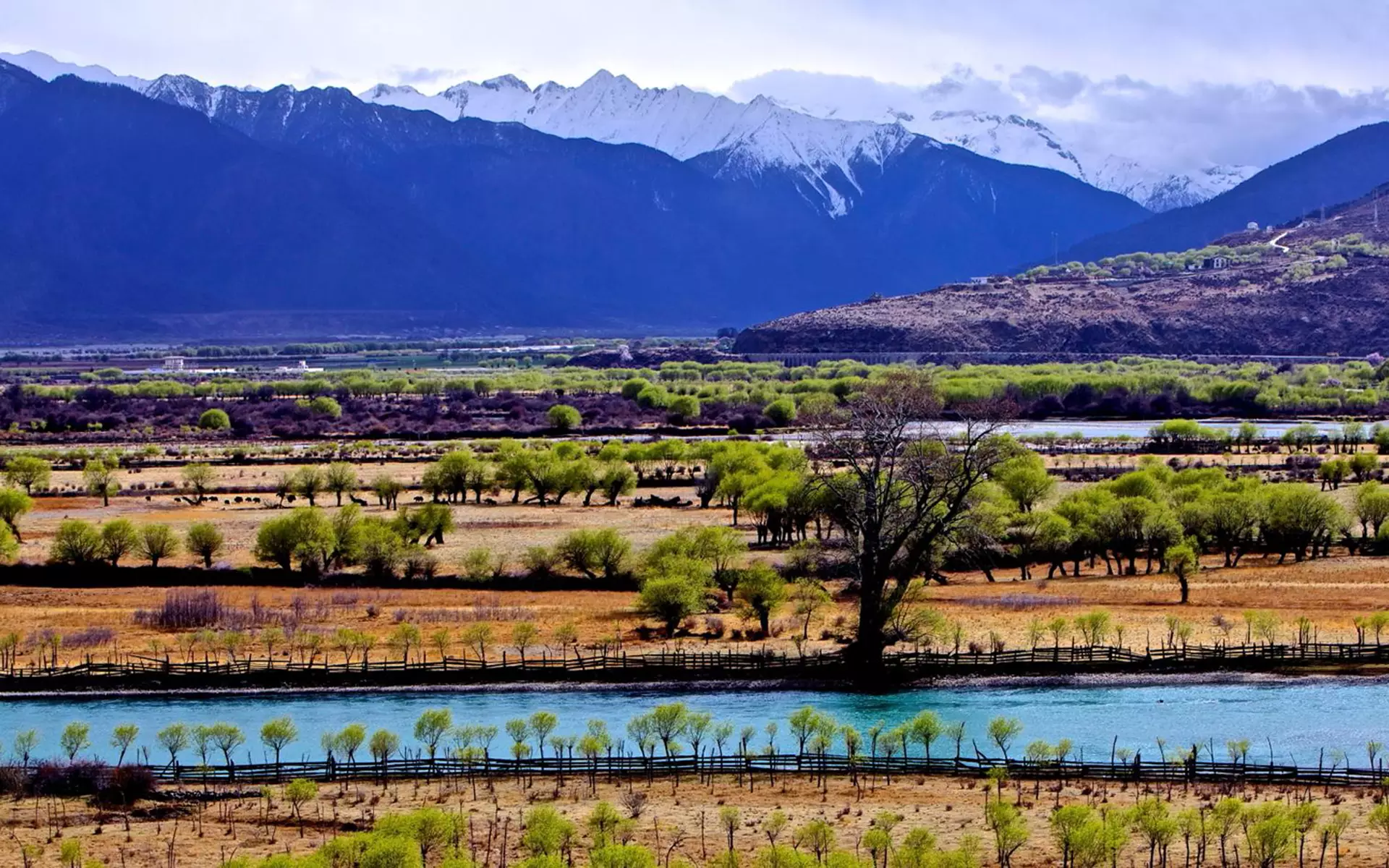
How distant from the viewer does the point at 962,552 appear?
211 feet

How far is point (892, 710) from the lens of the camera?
45031mm

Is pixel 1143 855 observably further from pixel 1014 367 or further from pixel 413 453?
pixel 1014 367

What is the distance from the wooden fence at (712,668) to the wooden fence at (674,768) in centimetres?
944

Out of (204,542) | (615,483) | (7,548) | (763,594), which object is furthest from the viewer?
(615,483)

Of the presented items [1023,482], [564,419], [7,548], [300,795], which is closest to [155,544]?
[7,548]

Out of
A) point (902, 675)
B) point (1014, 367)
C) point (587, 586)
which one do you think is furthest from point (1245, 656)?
point (1014, 367)

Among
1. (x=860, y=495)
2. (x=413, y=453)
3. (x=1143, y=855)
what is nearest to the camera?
(x=1143, y=855)

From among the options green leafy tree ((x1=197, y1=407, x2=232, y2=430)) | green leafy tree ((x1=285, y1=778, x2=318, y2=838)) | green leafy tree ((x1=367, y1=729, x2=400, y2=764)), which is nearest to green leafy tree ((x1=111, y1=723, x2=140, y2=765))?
green leafy tree ((x1=285, y1=778, x2=318, y2=838))

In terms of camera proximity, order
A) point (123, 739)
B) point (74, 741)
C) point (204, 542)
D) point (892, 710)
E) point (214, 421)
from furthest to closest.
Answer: point (214, 421) < point (204, 542) < point (892, 710) < point (123, 739) < point (74, 741)

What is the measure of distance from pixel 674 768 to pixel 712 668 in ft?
33.0

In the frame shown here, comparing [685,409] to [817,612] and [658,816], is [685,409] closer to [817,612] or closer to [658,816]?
[817,612]

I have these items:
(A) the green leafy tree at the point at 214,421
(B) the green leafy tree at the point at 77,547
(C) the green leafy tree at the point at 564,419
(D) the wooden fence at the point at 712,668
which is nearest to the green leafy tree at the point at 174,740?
(D) the wooden fence at the point at 712,668

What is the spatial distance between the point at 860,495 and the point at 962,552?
1446 cm

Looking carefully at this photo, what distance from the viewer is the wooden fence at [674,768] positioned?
1486 inches
